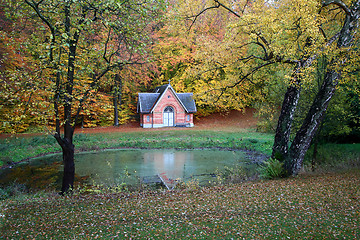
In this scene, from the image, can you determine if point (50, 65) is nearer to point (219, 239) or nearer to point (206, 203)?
point (206, 203)

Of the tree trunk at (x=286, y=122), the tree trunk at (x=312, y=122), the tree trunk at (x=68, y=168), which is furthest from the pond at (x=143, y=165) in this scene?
the tree trunk at (x=312, y=122)

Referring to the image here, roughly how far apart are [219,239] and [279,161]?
6159mm

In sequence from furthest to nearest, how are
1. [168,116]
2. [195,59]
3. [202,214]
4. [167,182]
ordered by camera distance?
1. [168,116]
2. [195,59]
3. [167,182]
4. [202,214]

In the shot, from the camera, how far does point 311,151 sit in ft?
38.8

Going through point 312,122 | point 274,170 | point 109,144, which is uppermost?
point 312,122

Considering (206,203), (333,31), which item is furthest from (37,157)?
(333,31)

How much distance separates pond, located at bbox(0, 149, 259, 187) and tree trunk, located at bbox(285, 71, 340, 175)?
7.66 ft

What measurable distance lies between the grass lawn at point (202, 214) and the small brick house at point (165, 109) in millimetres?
24317

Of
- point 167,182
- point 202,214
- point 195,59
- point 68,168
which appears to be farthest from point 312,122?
point 68,168

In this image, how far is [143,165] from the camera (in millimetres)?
13992

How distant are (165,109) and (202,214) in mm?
27257

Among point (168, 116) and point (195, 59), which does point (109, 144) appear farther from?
point (168, 116)

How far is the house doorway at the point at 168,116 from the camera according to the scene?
32.4 metres

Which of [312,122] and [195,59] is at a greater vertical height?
[195,59]
